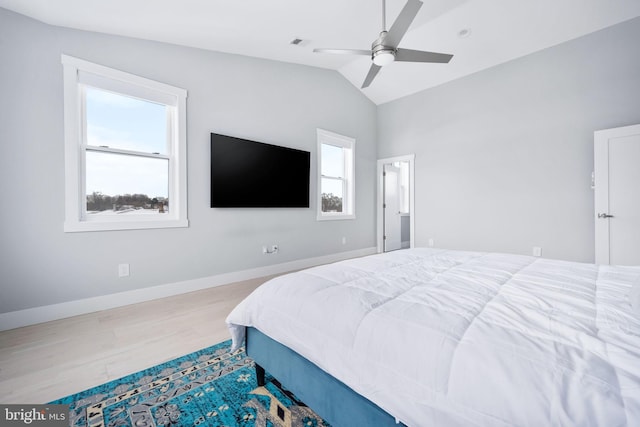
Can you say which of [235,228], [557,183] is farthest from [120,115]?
[557,183]

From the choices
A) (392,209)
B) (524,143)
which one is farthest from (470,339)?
(392,209)

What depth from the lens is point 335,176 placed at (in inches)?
201

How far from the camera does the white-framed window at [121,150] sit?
2457mm

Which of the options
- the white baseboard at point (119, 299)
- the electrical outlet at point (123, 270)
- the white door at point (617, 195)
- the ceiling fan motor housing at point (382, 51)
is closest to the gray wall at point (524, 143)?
the white door at point (617, 195)

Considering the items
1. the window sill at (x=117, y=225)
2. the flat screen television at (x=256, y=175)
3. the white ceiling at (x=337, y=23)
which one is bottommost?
the window sill at (x=117, y=225)

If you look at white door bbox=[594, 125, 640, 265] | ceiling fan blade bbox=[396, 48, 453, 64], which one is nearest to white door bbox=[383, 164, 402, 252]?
white door bbox=[594, 125, 640, 265]

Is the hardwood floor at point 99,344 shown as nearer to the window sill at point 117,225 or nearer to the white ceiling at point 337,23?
the window sill at point 117,225

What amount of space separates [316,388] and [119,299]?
2540 millimetres

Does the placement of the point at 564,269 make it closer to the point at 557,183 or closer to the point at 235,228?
the point at 557,183

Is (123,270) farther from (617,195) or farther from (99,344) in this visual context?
(617,195)

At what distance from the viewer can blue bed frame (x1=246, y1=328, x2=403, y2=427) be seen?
37.2 inches

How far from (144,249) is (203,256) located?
0.63m

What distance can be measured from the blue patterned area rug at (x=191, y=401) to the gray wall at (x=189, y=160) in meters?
1.47

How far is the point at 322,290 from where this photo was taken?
125 centimetres
